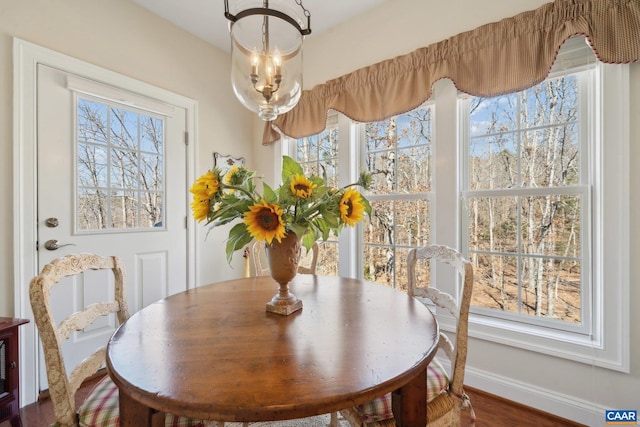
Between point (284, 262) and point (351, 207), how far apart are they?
319 mm

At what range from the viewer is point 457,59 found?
189cm

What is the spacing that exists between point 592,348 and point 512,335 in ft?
1.17

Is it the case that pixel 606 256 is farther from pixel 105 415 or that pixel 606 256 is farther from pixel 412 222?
pixel 105 415

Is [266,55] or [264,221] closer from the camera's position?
[264,221]

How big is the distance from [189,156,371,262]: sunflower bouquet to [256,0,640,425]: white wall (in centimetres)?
150

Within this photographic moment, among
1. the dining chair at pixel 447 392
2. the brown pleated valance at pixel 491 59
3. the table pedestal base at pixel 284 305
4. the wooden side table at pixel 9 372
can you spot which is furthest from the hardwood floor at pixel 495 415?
the brown pleated valance at pixel 491 59

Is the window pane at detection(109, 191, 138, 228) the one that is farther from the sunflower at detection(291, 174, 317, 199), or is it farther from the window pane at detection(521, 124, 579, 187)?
the window pane at detection(521, 124, 579, 187)

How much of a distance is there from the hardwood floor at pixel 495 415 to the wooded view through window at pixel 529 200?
1.78 feet

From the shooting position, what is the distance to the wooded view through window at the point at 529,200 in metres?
1.70

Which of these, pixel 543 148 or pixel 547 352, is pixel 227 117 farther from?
pixel 547 352

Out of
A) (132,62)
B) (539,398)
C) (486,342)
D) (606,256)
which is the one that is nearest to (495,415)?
(539,398)

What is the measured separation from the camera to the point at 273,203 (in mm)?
1031

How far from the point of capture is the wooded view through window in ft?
5.58

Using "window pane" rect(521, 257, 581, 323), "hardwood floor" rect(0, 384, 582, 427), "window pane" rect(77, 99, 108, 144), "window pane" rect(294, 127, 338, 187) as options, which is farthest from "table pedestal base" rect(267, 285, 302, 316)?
"window pane" rect(77, 99, 108, 144)
